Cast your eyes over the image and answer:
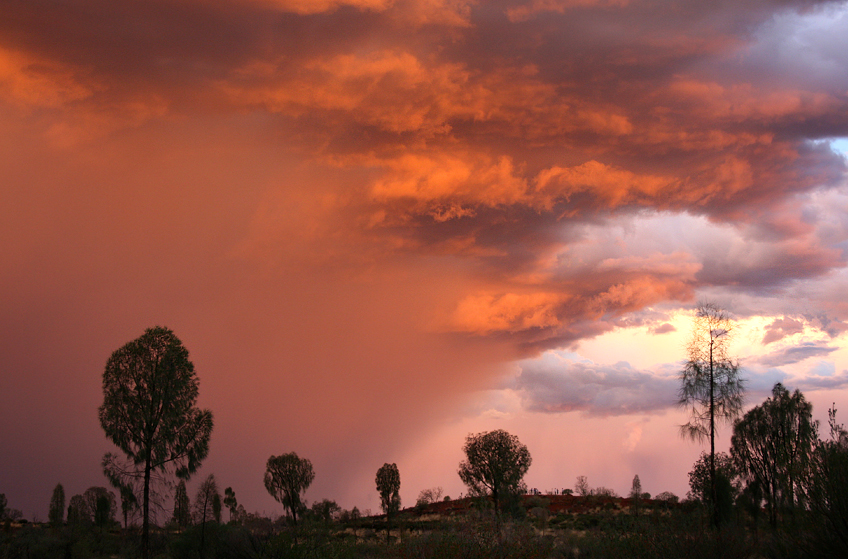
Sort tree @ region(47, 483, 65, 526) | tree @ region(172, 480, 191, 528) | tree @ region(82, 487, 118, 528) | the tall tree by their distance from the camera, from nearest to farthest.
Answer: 1. tree @ region(172, 480, 191, 528)
2. the tall tree
3. tree @ region(82, 487, 118, 528)
4. tree @ region(47, 483, 65, 526)

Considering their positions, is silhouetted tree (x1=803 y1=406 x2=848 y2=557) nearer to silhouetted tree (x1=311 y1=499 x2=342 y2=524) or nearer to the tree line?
the tree line

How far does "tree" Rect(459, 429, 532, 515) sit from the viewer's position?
55.2 m

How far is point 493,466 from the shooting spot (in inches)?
2190

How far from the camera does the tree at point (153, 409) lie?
31.0 m

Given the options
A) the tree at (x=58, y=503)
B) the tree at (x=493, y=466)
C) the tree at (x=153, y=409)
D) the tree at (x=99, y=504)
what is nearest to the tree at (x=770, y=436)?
the tree at (x=493, y=466)

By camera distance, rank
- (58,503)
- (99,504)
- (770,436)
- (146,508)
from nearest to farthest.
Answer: (146,508) → (770,436) → (99,504) → (58,503)

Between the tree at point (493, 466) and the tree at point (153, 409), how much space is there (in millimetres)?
29889

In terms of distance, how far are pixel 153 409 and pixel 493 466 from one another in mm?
33563

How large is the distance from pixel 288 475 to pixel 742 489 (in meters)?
44.1

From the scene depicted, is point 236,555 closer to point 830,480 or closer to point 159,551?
point 159,551

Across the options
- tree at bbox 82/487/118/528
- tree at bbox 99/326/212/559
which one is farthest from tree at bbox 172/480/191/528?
tree at bbox 82/487/118/528

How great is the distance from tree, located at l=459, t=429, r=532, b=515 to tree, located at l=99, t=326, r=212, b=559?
29.9m

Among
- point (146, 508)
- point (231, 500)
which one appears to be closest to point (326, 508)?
point (231, 500)

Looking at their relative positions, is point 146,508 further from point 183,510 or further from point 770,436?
point 770,436
